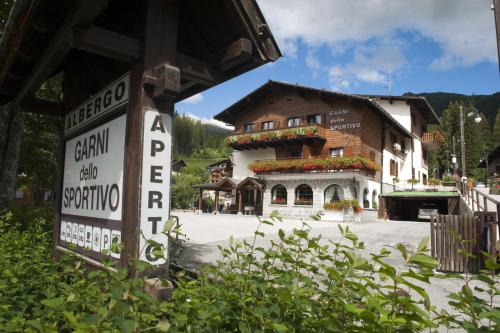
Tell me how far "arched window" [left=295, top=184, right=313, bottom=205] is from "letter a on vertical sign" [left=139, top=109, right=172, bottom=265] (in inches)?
966

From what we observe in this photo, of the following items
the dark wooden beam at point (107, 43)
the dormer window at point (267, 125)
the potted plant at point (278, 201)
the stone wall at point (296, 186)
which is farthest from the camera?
the dormer window at point (267, 125)

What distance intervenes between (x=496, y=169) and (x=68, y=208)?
169 ft

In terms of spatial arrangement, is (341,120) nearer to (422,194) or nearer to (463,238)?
(422,194)

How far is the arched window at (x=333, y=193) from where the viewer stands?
25.6 meters

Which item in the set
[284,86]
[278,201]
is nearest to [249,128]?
[284,86]

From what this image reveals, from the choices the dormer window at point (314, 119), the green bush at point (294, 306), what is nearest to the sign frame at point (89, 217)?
the green bush at point (294, 306)

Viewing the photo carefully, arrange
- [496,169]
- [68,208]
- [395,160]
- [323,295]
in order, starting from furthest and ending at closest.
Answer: [496,169], [395,160], [68,208], [323,295]

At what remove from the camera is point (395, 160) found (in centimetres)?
3244

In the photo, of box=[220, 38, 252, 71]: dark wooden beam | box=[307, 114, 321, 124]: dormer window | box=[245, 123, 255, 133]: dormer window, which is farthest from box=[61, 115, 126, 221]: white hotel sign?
box=[245, 123, 255, 133]: dormer window

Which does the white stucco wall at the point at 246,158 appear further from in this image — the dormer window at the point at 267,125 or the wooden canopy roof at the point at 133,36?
the wooden canopy roof at the point at 133,36

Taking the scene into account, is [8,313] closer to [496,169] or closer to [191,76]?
[191,76]

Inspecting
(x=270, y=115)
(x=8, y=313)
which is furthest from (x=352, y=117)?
(x=8, y=313)

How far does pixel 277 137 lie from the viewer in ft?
91.0

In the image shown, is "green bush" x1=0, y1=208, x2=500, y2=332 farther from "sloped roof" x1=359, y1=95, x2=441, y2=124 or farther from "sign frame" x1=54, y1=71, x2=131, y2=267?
→ "sloped roof" x1=359, y1=95, x2=441, y2=124
